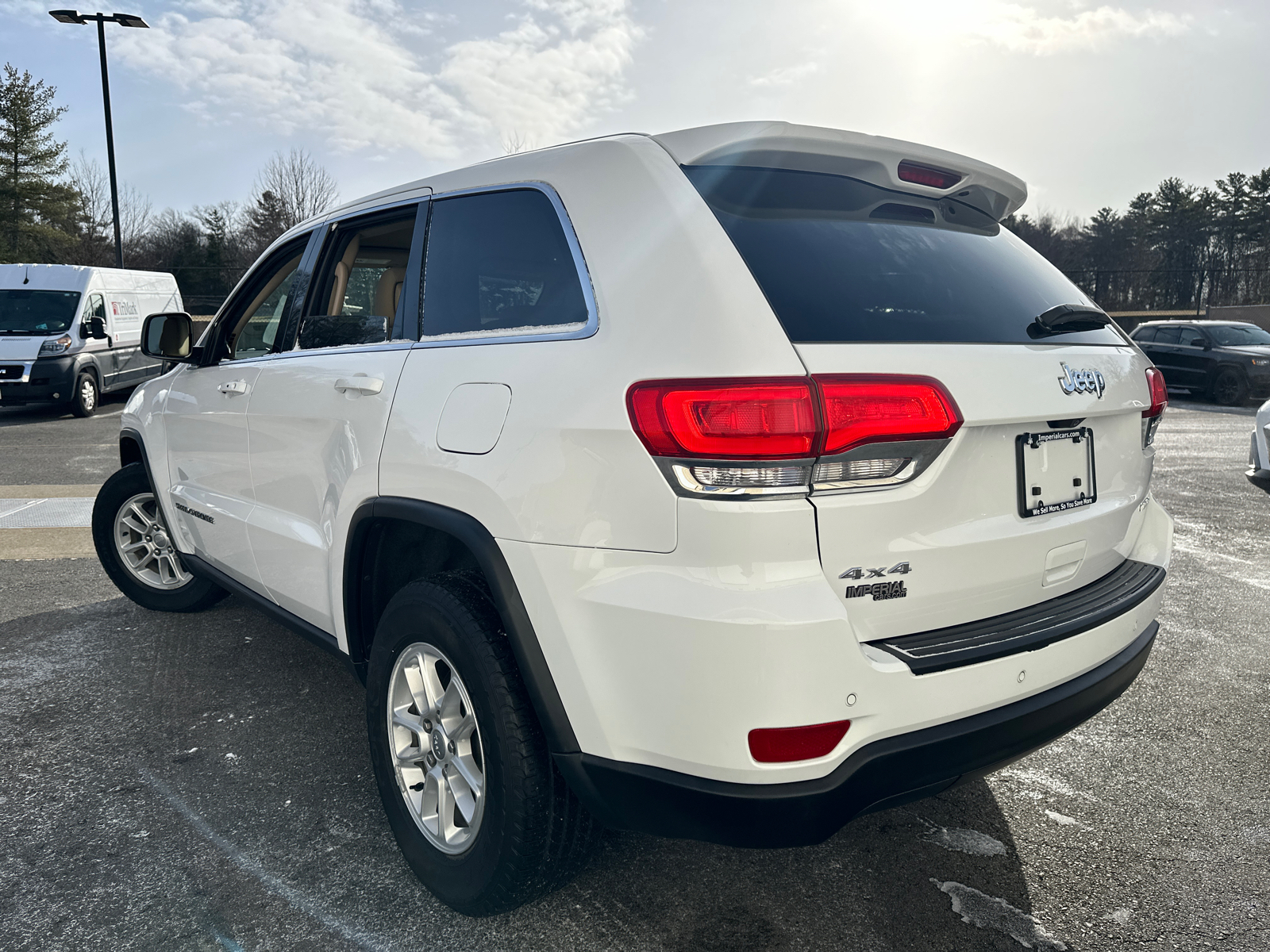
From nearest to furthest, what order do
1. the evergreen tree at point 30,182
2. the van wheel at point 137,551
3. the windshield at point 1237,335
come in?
the van wheel at point 137,551 → the windshield at point 1237,335 → the evergreen tree at point 30,182

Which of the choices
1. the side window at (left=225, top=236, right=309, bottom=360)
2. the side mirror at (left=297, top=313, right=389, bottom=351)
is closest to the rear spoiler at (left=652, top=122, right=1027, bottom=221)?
the side mirror at (left=297, top=313, right=389, bottom=351)

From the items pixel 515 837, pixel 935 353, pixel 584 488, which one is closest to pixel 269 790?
pixel 515 837

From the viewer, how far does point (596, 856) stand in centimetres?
236

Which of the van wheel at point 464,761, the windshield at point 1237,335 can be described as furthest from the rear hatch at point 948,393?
the windshield at point 1237,335

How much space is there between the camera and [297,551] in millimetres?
3045

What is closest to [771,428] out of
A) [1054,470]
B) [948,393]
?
[948,393]

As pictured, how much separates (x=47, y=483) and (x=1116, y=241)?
221 feet

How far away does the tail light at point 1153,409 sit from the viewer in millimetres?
2488

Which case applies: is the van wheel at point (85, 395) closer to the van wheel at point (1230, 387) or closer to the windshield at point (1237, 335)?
the van wheel at point (1230, 387)

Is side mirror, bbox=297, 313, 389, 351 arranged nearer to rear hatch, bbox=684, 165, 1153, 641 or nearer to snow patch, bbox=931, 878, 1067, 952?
rear hatch, bbox=684, 165, 1153, 641

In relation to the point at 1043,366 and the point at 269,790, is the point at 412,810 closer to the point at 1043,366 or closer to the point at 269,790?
the point at 269,790

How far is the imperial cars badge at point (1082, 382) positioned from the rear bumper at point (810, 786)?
71cm

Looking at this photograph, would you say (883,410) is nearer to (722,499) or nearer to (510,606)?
(722,499)

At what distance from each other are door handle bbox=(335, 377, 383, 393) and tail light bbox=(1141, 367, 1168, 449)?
6.87 ft
